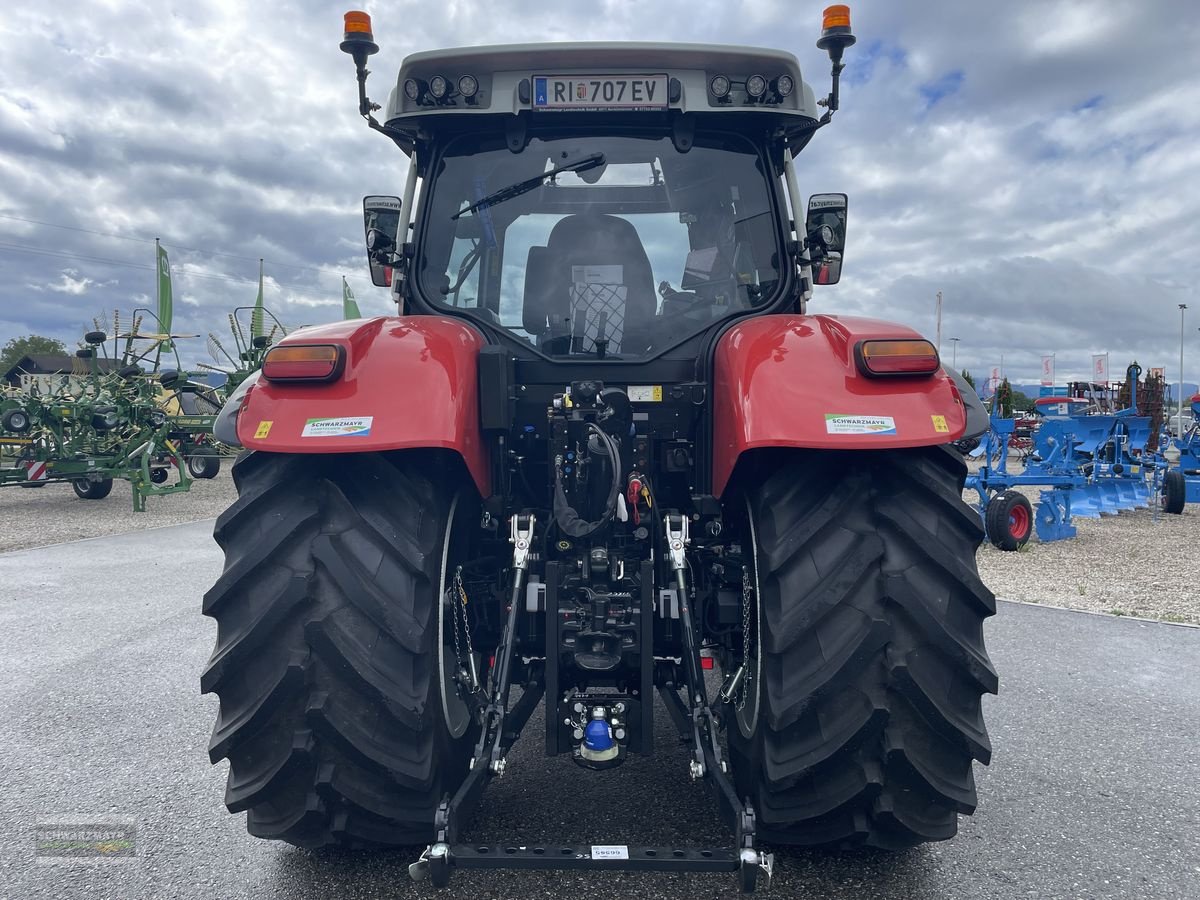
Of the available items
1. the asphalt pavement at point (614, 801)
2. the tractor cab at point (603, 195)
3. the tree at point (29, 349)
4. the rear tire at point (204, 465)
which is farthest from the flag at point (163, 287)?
the tree at point (29, 349)

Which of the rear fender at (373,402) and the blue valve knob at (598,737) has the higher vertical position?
the rear fender at (373,402)

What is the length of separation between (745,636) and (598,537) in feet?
1.73

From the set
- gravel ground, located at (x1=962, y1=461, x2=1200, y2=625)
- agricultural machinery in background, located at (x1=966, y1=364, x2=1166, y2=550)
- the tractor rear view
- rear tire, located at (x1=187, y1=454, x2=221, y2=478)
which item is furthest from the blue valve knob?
rear tire, located at (x1=187, y1=454, x2=221, y2=478)

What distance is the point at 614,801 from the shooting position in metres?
2.86

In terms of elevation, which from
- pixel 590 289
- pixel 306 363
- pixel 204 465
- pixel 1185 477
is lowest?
pixel 204 465

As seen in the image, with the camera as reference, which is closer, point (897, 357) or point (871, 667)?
point (871, 667)

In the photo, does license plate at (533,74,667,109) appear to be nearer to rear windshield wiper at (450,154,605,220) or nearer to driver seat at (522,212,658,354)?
rear windshield wiper at (450,154,605,220)

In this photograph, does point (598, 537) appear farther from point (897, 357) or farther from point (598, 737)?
point (897, 357)

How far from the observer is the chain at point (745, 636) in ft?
7.63

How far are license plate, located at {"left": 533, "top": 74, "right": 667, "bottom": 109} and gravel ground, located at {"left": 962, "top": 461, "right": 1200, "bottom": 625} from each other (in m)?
5.60

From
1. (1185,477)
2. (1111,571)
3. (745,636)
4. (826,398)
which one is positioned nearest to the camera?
(826,398)

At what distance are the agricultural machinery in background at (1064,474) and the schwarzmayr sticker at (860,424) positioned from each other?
722 centimetres

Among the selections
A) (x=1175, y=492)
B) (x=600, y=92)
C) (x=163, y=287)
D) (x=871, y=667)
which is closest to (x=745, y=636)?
(x=871, y=667)

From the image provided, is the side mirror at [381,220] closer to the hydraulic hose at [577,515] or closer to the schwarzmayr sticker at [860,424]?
the hydraulic hose at [577,515]
